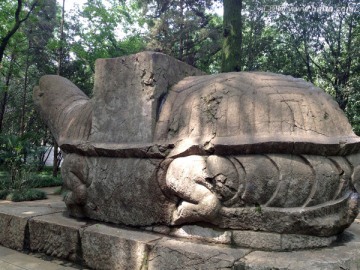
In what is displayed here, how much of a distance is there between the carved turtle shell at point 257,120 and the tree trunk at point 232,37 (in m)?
5.38

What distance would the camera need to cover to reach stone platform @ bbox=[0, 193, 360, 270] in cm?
238

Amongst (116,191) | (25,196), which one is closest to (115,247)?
(116,191)

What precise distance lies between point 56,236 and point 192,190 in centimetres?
163

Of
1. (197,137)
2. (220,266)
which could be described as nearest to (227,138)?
(197,137)

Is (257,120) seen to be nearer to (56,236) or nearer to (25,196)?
(56,236)

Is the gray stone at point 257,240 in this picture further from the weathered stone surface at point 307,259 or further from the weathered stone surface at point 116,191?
the weathered stone surface at point 116,191

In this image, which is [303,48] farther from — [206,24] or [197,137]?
[197,137]

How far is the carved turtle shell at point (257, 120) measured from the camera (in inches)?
105

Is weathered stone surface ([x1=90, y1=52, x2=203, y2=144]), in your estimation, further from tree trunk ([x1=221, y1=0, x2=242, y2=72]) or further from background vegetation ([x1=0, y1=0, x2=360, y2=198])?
background vegetation ([x1=0, y1=0, x2=360, y2=198])

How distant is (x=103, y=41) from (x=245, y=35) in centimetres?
606

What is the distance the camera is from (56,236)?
3453mm

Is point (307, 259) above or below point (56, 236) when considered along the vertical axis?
above

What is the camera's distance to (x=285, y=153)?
2674 mm

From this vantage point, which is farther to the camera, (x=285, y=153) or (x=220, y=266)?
(x=285, y=153)
